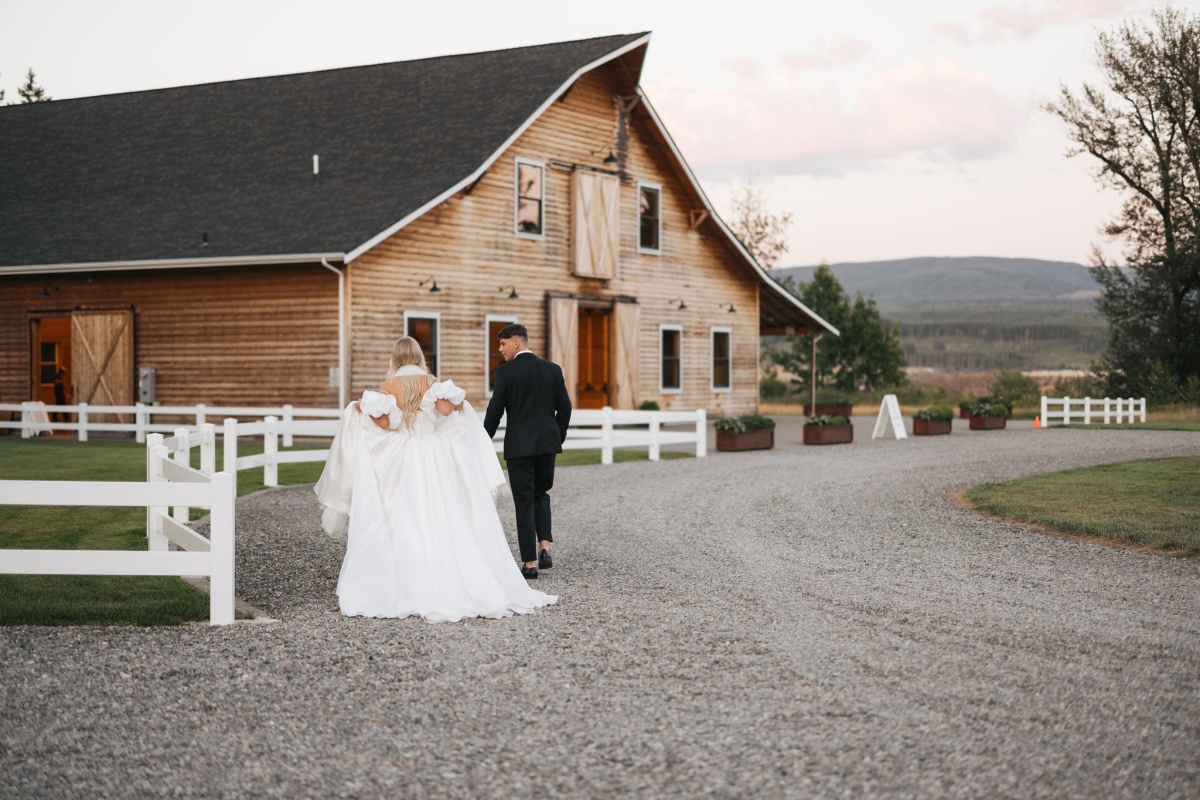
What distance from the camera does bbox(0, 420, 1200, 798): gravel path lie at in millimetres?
4715

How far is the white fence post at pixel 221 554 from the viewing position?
7535 millimetres

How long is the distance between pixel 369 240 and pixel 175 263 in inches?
155

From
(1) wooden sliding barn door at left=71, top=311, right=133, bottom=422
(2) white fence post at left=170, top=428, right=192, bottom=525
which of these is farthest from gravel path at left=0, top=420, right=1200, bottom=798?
(1) wooden sliding barn door at left=71, top=311, right=133, bottom=422

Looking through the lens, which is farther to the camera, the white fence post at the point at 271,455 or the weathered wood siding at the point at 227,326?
the weathered wood siding at the point at 227,326

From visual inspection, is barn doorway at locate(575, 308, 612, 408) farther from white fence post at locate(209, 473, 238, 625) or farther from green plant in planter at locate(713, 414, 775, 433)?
white fence post at locate(209, 473, 238, 625)

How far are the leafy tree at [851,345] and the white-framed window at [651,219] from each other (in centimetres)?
2700

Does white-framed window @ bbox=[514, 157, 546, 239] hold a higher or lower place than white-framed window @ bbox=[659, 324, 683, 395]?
higher

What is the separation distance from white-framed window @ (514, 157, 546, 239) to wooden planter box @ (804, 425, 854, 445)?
7001mm

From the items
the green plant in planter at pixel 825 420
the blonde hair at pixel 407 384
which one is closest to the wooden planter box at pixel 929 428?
the green plant in planter at pixel 825 420

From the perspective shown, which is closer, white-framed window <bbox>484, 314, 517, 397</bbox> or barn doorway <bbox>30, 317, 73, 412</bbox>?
white-framed window <bbox>484, 314, 517, 397</bbox>

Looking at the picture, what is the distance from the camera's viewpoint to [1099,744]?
501cm

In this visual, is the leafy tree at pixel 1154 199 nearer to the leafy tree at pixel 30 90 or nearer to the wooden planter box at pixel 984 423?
the wooden planter box at pixel 984 423

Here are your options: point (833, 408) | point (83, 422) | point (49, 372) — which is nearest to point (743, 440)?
point (83, 422)

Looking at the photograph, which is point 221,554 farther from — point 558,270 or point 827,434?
point 558,270
